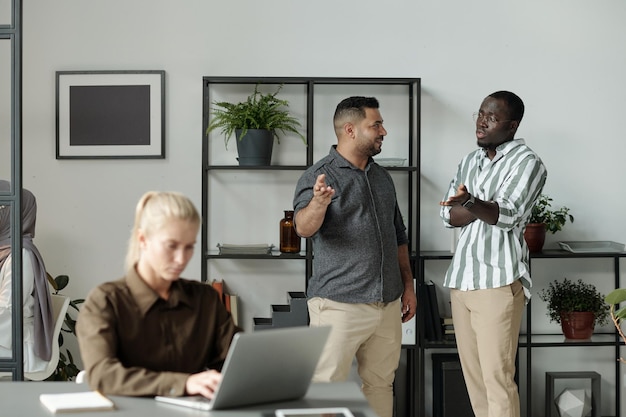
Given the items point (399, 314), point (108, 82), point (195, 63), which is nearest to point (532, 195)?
point (399, 314)

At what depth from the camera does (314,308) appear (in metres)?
3.46

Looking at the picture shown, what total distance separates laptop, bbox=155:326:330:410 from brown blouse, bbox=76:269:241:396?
0.09 meters

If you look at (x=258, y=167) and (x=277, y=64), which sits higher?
(x=277, y=64)

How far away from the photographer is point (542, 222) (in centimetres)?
441

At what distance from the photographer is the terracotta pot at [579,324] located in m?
4.42

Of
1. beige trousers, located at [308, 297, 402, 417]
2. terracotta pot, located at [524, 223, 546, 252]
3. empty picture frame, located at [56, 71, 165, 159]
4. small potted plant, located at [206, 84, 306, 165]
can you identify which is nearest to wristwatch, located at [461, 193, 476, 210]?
beige trousers, located at [308, 297, 402, 417]

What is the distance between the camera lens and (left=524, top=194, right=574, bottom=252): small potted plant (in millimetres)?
4367

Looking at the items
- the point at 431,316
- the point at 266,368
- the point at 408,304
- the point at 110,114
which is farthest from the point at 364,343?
the point at 110,114

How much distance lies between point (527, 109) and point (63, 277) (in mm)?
2612

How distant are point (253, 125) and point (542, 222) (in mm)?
1582

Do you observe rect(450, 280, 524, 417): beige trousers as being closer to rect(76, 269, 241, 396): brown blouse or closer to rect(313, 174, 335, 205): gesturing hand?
rect(313, 174, 335, 205): gesturing hand

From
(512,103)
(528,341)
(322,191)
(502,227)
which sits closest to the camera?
(322,191)

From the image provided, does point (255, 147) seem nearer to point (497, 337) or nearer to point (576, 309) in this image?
point (497, 337)

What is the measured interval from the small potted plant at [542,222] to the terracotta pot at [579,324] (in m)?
0.39
